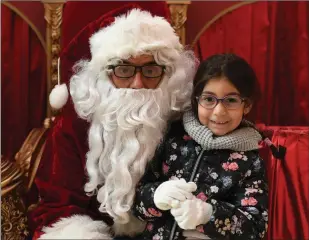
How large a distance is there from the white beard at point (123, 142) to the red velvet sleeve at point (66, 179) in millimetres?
75

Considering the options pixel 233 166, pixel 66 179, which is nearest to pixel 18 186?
pixel 66 179

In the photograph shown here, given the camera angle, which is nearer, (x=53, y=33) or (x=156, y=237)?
(x=156, y=237)

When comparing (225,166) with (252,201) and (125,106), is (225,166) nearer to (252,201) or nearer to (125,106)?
(252,201)

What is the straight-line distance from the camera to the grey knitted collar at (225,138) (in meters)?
1.06

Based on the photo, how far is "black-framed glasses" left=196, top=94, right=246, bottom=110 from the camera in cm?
106

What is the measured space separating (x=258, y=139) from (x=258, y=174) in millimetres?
94

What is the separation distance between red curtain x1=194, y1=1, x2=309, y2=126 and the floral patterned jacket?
2.12 ft

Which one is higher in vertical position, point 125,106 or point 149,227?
point 125,106

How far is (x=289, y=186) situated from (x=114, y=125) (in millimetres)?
629

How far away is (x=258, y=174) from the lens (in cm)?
108

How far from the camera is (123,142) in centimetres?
117

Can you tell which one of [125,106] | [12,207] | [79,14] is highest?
[79,14]

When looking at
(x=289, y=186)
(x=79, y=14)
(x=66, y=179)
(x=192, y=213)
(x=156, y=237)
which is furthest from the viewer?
(x=79, y=14)

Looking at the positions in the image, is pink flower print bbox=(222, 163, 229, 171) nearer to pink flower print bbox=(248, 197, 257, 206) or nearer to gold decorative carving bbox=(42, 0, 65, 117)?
pink flower print bbox=(248, 197, 257, 206)
